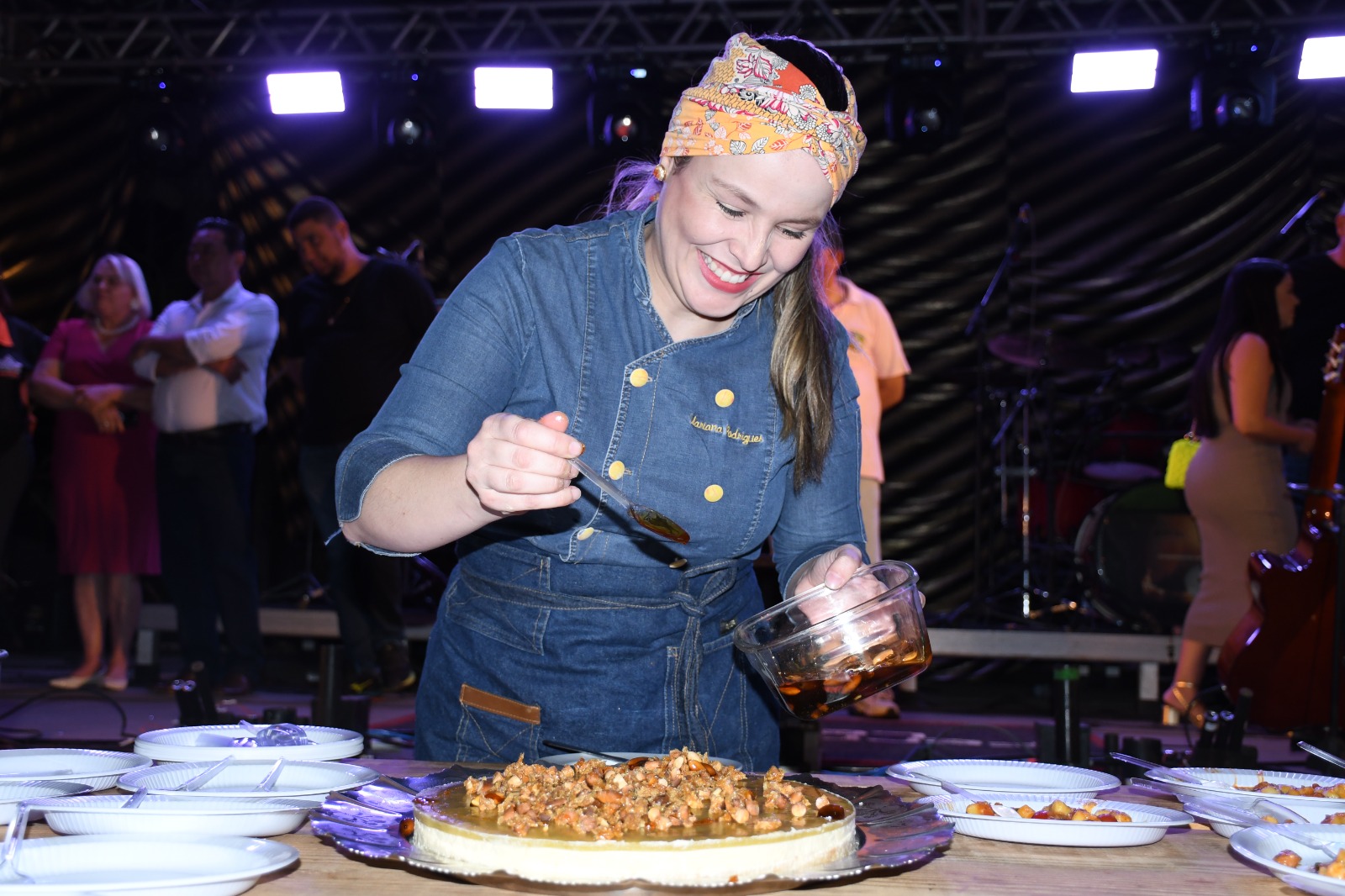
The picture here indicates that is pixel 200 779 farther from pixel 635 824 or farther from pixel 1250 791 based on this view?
pixel 1250 791

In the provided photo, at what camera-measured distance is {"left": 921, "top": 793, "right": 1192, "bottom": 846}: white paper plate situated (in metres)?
1.11

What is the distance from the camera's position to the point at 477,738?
1.69 meters

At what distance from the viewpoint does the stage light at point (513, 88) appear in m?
7.47

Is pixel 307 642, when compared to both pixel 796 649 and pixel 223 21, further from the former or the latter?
pixel 796 649

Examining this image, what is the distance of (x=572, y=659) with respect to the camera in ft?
5.43

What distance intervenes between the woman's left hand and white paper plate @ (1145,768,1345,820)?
15.9 inches

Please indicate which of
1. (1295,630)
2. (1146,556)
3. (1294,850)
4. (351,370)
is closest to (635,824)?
(1294,850)

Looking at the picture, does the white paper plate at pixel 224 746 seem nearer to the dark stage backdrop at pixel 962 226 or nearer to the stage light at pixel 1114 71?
the dark stage backdrop at pixel 962 226

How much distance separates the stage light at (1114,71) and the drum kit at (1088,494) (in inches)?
56.3

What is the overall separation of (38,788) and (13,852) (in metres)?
0.31

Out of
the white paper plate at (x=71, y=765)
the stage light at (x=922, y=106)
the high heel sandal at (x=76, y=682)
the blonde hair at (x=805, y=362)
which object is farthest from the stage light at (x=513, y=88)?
the white paper plate at (x=71, y=765)

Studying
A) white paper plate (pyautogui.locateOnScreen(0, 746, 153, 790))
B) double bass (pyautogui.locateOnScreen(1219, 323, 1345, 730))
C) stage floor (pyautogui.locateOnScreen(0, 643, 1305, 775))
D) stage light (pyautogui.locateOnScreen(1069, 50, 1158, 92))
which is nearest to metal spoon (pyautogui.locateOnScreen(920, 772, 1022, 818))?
white paper plate (pyautogui.locateOnScreen(0, 746, 153, 790))

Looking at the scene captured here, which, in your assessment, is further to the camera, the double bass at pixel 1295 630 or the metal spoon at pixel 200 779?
the double bass at pixel 1295 630

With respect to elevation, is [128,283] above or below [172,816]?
above
